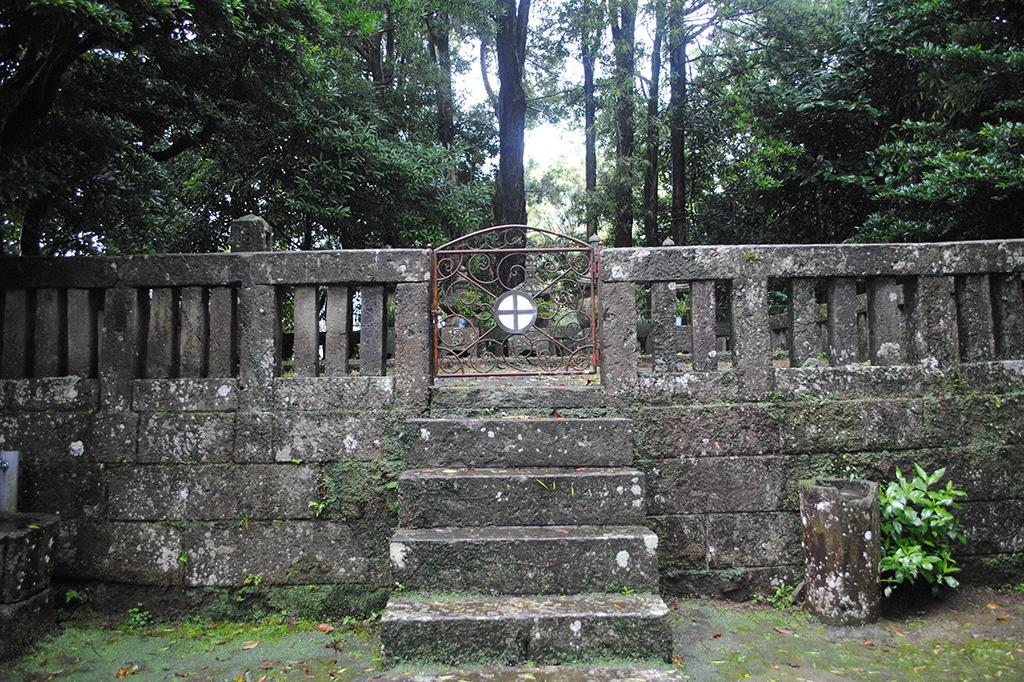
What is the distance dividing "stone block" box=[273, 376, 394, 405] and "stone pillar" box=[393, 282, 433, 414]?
0.52 ft

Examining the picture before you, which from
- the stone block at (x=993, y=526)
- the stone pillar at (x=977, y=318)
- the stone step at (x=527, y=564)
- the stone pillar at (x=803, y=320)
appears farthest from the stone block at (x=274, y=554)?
the stone pillar at (x=977, y=318)

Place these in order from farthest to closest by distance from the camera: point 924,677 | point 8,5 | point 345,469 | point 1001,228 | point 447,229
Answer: point 447,229
point 1001,228
point 345,469
point 8,5
point 924,677

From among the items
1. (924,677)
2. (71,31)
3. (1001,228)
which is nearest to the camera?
(924,677)

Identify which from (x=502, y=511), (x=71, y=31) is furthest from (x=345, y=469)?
(x=71, y=31)

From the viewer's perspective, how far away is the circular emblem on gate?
4.68 metres

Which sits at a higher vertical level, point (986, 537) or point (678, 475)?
point (678, 475)

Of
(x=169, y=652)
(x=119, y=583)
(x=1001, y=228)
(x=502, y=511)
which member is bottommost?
(x=169, y=652)

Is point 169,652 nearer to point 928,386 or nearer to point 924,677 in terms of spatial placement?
point 924,677

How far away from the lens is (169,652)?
12.3 feet

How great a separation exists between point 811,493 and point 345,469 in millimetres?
3029

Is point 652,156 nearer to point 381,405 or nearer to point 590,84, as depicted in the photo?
point 590,84

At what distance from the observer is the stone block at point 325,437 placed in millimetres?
4293

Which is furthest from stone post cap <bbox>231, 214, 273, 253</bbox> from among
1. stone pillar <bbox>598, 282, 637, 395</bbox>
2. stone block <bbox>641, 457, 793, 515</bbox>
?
stone block <bbox>641, 457, 793, 515</bbox>

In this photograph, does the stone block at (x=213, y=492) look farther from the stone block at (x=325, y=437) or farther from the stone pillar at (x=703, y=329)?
the stone pillar at (x=703, y=329)
